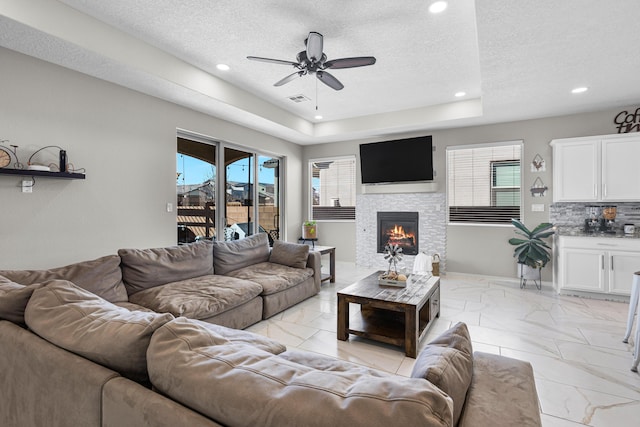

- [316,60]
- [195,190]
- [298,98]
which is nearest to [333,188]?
[298,98]

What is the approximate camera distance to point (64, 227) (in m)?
3.22

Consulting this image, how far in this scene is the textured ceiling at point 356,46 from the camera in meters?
2.57

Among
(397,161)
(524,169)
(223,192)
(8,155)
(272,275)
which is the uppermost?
(397,161)

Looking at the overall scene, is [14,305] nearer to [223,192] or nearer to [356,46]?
[356,46]

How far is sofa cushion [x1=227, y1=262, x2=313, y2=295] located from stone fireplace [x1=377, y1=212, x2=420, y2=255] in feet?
8.46

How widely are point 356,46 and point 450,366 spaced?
326cm

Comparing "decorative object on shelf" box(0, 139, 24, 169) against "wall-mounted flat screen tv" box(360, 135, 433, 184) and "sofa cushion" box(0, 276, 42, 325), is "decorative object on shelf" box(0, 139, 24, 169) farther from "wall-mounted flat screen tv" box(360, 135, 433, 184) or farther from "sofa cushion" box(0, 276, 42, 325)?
"wall-mounted flat screen tv" box(360, 135, 433, 184)

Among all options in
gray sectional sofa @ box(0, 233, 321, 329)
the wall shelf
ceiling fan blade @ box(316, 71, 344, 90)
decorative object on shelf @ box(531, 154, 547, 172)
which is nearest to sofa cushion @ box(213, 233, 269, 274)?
gray sectional sofa @ box(0, 233, 321, 329)

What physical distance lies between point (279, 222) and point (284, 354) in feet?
16.6

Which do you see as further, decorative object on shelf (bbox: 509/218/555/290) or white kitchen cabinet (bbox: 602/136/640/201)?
decorative object on shelf (bbox: 509/218/555/290)

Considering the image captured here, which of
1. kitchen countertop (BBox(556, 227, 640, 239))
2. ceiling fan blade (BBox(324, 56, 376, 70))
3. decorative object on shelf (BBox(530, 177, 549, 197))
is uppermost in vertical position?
ceiling fan blade (BBox(324, 56, 376, 70))

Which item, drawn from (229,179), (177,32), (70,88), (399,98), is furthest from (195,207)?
(399,98)

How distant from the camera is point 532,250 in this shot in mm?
4711

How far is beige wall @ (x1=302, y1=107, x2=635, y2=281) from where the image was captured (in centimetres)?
479
